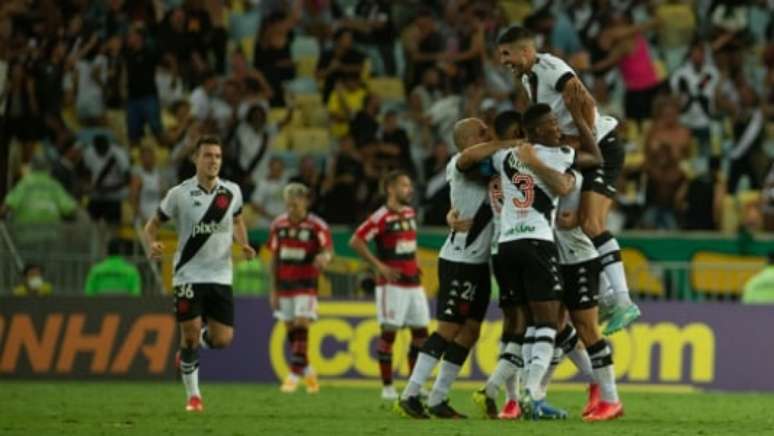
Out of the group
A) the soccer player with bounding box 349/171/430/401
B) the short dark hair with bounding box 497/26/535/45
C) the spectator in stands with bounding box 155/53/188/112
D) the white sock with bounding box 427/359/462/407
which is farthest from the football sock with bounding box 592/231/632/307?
the spectator in stands with bounding box 155/53/188/112

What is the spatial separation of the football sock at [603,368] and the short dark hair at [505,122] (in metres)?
1.88

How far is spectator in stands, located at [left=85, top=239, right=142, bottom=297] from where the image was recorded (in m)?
26.2

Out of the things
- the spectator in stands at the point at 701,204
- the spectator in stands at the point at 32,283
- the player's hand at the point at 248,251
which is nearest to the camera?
the player's hand at the point at 248,251

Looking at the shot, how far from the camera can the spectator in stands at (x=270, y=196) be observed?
28.2m

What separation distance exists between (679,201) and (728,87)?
2.95 m

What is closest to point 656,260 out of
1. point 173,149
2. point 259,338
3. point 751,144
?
point 751,144

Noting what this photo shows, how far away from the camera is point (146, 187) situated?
28.3 metres

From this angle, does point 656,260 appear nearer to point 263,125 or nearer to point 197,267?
point 263,125

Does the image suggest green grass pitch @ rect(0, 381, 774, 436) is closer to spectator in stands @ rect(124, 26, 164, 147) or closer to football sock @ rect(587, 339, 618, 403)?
football sock @ rect(587, 339, 618, 403)

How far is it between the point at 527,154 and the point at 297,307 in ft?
28.2

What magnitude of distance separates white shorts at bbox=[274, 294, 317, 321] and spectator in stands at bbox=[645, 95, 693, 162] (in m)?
6.17

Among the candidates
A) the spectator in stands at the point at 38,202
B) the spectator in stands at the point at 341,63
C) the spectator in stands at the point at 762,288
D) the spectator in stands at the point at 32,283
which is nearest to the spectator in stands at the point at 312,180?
the spectator in stands at the point at 341,63

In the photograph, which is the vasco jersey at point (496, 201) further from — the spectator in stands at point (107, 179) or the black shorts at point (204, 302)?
the spectator in stands at point (107, 179)

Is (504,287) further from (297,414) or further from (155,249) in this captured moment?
(155,249)
